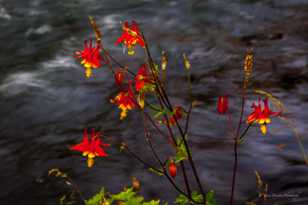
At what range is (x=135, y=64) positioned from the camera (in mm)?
5629

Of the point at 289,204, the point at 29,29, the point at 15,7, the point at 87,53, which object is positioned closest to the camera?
the point at 87,53

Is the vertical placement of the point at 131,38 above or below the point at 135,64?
above

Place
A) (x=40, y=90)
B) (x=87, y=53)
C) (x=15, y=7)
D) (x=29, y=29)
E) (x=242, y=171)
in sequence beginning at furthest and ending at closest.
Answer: (x=15, y=7) < (x=29, y=29) < (x=40, y=90) < (x=242, y=171) < (x=87, y=53)

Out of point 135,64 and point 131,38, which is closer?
point 131,38

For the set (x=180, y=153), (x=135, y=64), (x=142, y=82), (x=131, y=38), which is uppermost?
(x=131, y=38)

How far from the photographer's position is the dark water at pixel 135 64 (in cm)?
349

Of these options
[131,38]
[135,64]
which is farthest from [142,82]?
[135,64]

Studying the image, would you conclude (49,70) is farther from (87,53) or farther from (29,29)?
(87,53)

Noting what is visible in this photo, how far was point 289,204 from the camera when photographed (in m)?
2.95

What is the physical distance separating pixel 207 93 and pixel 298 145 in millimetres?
1232

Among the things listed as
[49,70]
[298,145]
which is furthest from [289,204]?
[49,70]

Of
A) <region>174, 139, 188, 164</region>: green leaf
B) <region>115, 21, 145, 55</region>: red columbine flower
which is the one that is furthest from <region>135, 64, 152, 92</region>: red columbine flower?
<region>174, 139, 188, 164</region>: green leaf

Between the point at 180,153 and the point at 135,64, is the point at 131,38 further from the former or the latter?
the point at 135,64

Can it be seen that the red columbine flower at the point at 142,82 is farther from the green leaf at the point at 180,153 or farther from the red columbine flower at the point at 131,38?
the green leaf at the point at 180,153
